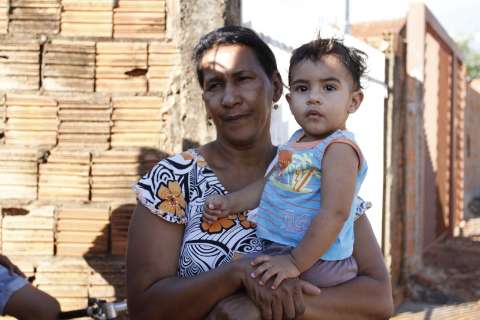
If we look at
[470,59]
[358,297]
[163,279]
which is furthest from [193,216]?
[470,59]

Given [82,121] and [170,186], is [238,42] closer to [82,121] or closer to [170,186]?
[170,186]

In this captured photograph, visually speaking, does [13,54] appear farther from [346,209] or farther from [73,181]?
[346,209]

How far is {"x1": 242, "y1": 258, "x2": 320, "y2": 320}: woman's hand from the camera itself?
1.70 meters

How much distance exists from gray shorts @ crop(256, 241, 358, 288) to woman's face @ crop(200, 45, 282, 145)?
413mm

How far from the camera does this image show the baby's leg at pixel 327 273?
1.88 meters

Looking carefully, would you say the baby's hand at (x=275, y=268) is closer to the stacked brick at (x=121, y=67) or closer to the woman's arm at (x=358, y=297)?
the woman's arm at (x=358, y=297)

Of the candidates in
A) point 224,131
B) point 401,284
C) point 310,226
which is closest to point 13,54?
point 224,131

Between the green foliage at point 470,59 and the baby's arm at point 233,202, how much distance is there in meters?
40.9

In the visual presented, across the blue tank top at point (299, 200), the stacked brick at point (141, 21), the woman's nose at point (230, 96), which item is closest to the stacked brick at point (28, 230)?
the stacked brick at point (141, 21)

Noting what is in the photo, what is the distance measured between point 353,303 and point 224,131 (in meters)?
0.67

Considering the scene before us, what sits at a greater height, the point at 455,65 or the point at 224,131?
the point at 455,65

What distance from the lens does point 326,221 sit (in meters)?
1.80

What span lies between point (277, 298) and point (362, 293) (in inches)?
13.6

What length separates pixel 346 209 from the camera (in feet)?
5.98
